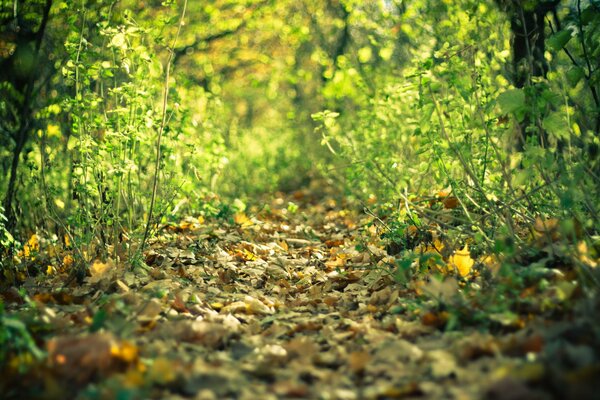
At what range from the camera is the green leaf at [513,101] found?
10.0 ft

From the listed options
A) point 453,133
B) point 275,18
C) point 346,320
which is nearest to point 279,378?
point 346,320

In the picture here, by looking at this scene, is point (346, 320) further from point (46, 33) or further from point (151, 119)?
point (46, 33)

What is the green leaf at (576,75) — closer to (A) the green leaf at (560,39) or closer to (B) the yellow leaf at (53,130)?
(A) the green leaf at (560,39)

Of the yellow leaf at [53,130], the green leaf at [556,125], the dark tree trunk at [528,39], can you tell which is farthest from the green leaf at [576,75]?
the yellow leaf at [53,130]

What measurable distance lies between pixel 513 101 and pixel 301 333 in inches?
62.3

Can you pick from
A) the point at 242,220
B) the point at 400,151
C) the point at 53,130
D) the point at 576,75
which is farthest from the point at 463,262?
the point at 400,151

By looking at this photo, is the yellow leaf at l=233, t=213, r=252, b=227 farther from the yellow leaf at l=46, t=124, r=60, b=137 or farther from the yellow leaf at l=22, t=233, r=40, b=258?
the yellow leaf at l=46, t=124, r=60, b=137

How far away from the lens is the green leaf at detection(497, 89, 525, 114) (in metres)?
3.05

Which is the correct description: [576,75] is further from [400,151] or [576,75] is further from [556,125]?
[400,151]

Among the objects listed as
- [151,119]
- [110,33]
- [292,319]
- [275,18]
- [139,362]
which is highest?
[275,18]

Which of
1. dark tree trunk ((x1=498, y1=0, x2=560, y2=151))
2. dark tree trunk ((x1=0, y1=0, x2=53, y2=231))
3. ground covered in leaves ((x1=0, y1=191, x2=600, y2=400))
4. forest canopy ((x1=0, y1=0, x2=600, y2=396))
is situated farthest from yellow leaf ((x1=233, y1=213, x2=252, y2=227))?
dark tree trunk ((x1=498, y1=0, x2=560, y2=151))

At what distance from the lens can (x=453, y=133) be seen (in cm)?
407

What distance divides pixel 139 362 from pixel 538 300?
1.69 meters

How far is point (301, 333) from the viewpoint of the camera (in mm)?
2984
